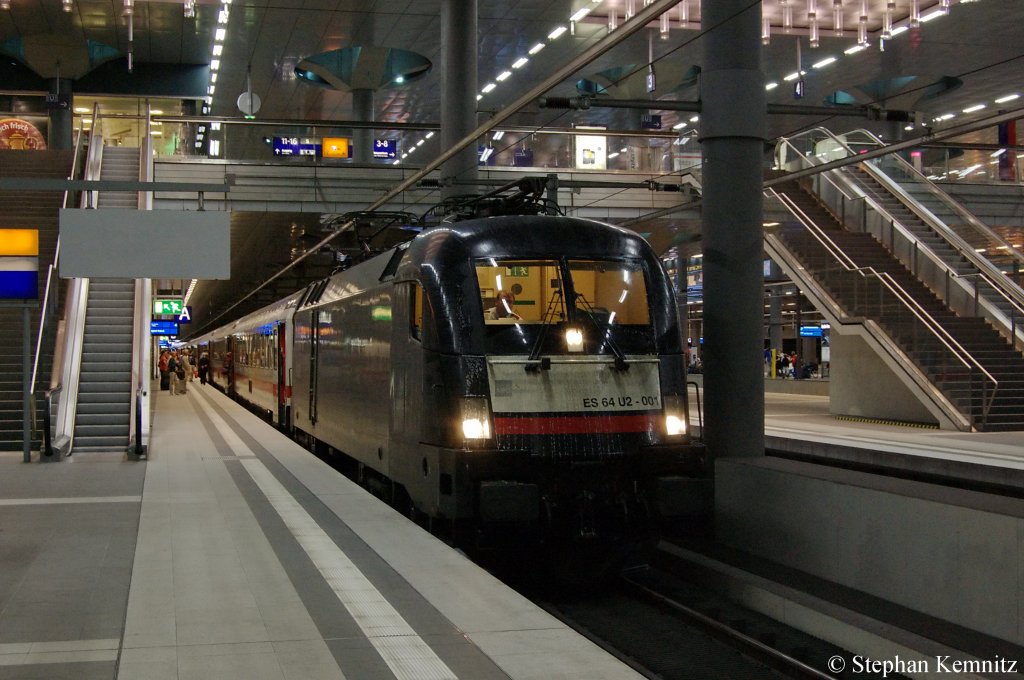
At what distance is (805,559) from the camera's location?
9578mm

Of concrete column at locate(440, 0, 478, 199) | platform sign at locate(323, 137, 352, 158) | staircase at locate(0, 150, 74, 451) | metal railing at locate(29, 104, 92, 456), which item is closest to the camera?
metal railing at locate(29, 104, 92, 456)

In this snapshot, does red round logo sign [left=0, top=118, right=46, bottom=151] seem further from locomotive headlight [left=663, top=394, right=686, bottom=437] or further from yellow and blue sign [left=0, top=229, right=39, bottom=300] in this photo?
locomotive headlight [left=663, top=394, right=686, bottom=437]

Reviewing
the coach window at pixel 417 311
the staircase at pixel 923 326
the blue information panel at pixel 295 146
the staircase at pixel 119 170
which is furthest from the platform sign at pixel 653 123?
the coach window at pixel 417 311

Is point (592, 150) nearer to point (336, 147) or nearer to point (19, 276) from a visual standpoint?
point (336, 147)

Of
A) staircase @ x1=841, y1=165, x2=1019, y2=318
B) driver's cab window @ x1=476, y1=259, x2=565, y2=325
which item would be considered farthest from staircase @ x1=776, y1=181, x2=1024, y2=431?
driver's cab window @ x1=476, y1=259, x2=565, y2=325

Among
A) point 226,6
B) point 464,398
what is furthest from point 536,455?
point 226,6

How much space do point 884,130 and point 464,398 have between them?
39.1 metres

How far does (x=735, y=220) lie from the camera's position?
459 inches

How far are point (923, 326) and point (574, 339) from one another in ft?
43.2

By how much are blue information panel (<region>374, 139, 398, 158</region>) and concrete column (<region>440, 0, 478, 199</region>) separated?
4.40 meters

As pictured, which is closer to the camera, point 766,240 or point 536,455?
point 536,455

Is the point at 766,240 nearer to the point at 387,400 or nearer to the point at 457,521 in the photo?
the point at 387,400

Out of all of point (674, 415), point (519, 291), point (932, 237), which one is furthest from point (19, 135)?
point (674, 415)

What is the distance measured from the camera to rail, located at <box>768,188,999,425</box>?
19703 mm
